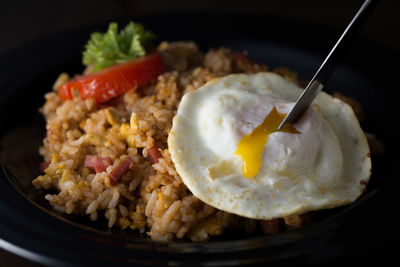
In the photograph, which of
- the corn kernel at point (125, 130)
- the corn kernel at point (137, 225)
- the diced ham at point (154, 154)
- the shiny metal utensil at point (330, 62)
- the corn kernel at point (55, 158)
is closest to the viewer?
the shiny metal utensil at point (330, 62)

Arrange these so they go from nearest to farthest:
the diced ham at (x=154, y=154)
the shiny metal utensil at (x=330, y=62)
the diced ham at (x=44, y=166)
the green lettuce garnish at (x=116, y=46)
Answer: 1. the shiny metal utensil at (x=330, y=62)
2. the diced ham at (x=154, y=154)
3. the diced ham at (x=44, y=166)
4. the green lettuce garnish at (x=116, y=46)

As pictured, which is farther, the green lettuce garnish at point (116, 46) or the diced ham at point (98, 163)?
the green lettuce garnish at point (116, 46)

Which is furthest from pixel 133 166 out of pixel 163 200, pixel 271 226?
pixel 271 226

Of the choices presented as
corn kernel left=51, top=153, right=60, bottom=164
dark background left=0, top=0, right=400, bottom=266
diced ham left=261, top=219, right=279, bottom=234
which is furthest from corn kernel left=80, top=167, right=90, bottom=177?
dark background left=0, top=0, right=400, bottom=266

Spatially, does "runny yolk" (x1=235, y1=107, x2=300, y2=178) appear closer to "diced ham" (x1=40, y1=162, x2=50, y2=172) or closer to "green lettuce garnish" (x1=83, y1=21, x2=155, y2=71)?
"green lettuce garnish" (x1=83, y1=21, x2=155, y2=71)

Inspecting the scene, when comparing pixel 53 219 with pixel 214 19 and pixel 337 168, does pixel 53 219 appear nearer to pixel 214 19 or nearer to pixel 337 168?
pixel 337 168

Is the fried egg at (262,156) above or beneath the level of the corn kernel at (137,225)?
above

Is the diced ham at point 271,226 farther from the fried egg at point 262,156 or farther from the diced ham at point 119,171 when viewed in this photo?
the diced ham at point 119,171

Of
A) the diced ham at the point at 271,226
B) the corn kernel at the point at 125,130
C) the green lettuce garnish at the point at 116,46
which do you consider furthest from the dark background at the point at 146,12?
the diced ham at the point at 271,226
